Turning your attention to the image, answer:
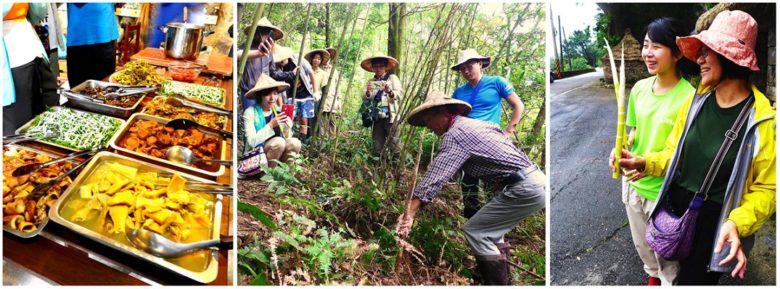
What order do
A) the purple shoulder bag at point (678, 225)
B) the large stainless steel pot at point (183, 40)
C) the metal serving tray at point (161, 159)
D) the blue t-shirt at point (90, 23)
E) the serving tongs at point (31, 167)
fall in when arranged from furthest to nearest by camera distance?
1. the large stainless steel pot at point (183, 40)
2. the blue t-shirt at point (90, 23)
3. the purple shoulder bag at point (678, 225)
4. the metal serving tray at point (161, 159)
5. the serving tongs at point (31, 167)

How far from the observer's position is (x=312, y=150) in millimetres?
2412

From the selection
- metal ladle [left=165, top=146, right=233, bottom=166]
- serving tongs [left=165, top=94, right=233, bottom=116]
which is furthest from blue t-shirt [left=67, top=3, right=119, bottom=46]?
metal ladle [left=165, top=146, right=233, bottom=166]

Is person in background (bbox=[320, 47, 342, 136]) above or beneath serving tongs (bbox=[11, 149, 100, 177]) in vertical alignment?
above

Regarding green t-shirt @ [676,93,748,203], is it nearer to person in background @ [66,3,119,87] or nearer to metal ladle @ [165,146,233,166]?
metal ladle @ [165,146,233,166]

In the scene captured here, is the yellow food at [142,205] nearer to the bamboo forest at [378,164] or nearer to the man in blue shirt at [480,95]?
the bamboo forest at [378,164]

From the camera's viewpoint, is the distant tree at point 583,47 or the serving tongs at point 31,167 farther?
the distant tree at point 583,47

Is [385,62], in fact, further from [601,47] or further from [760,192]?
[760,192]

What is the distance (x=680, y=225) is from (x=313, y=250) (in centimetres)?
146

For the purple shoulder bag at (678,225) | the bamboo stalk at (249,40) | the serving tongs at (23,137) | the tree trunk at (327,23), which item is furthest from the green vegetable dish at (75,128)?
the purple shoulder bag at (678,225)

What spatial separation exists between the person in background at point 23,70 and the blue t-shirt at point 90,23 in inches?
13.8

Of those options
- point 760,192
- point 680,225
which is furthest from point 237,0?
point 760,192

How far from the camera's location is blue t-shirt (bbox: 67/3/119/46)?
3.06m

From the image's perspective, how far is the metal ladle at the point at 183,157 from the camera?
2111 millimetres

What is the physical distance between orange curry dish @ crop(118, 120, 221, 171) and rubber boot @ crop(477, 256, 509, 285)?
45.6 inches
